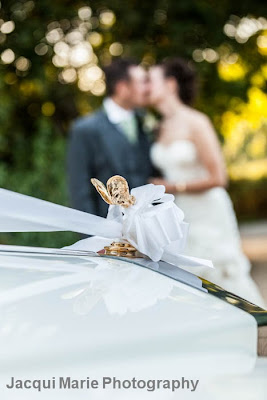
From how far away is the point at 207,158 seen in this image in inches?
202

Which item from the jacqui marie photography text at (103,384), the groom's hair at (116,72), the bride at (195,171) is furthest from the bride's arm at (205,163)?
the jacqui marie photography text at (103,384)

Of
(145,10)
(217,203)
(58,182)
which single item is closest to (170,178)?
(217,203)

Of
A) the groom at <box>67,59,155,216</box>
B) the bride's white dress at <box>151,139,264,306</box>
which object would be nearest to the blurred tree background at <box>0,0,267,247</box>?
the bride's white dress at <box>151,139,264,306</box>

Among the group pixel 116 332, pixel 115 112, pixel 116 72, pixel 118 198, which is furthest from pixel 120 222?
pixel 116 72

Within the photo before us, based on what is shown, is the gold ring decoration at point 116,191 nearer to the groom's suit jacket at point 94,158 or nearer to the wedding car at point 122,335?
the wedding car at point 122,335

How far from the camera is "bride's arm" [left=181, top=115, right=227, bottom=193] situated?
16.7 feet

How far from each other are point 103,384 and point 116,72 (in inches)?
164

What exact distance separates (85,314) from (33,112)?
8574 mm

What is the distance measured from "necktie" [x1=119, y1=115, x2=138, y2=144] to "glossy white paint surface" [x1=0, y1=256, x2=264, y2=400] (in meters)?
3.82

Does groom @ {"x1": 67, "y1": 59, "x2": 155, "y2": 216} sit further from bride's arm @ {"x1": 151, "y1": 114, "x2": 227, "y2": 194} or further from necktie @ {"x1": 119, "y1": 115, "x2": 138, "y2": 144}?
bride's arm @ {"x1": 151, "y1": 114, "x2": 227, "y2": 194}

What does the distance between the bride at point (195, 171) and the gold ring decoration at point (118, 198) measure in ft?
12.3

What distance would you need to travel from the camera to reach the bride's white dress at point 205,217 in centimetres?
527

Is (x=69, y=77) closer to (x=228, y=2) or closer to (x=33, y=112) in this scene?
(x=33, y=112)

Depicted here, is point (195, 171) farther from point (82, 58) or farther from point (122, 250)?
point (82, 58)
